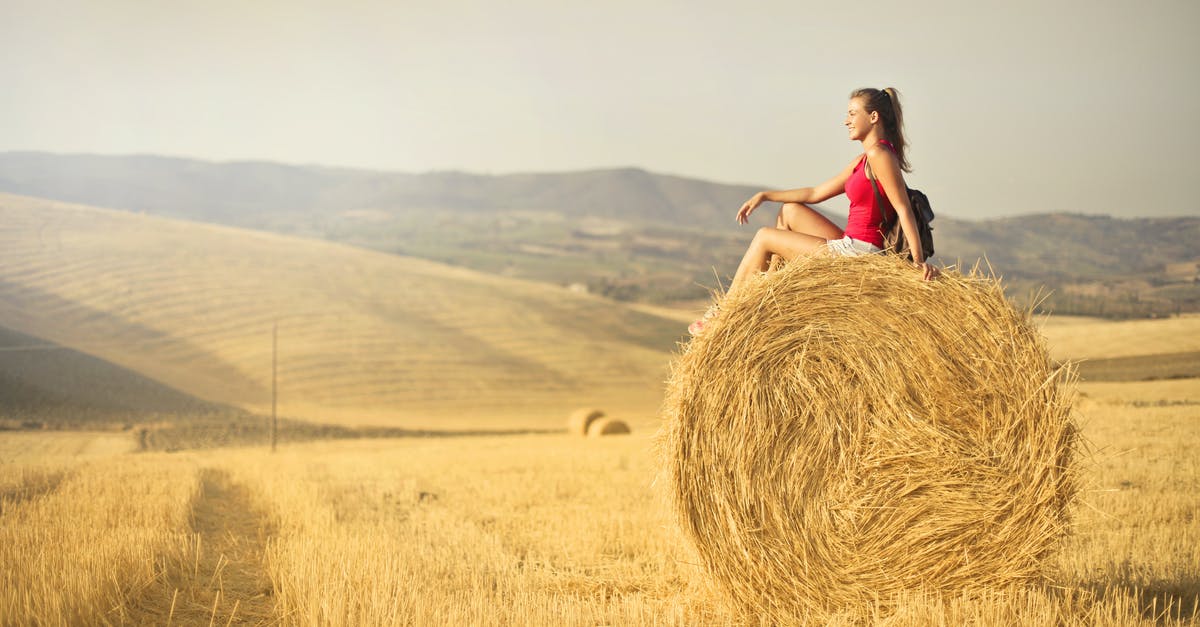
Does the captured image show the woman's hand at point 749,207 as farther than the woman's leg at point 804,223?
Yes

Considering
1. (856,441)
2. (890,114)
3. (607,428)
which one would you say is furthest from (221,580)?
(607,428)

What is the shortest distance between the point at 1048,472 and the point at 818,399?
117 cm

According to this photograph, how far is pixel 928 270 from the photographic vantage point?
4.95 metres

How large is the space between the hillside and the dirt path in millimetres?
17184

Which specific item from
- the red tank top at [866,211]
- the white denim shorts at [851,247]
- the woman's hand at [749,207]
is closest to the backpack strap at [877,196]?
the red tank top at [866,211]

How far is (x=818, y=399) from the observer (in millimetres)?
5113

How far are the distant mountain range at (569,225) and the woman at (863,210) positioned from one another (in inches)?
17.1

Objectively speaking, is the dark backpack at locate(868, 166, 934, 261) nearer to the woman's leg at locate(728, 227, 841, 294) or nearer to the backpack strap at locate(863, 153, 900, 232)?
the backpack strap at locate(863, 153, 900, 232)

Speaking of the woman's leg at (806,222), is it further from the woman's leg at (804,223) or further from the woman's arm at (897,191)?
the woman's arm at (897,191)

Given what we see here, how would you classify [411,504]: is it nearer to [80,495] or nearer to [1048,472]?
[80,495]

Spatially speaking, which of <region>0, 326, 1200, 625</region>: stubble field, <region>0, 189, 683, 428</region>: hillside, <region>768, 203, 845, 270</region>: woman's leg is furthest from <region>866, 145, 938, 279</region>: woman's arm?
<region>0, 189, 683, 428</region>: hillside

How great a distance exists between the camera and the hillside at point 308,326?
31531 millimetres

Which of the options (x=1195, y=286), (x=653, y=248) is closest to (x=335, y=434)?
(x=1195, y=286)

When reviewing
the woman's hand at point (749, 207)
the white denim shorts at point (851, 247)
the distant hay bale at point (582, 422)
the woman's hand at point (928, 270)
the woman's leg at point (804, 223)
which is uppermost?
the woman's hand at point (749, 207)
